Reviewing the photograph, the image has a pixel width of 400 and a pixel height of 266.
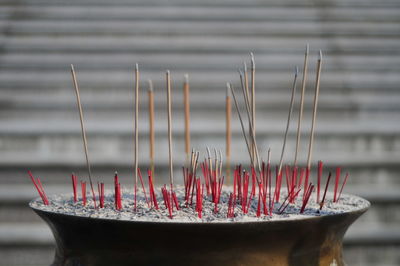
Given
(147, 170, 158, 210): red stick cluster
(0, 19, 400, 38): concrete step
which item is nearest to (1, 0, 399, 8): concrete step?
(0, 19, 400, 38): concrete step

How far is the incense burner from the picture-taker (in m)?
0.95

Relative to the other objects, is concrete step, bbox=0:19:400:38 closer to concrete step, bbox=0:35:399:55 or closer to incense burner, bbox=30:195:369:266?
concrete step, bbox=0:35:399:55

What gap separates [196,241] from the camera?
3.14ft

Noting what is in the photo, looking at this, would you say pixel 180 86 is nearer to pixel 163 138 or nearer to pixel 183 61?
pixel 183 61

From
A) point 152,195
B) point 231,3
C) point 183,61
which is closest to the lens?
point 152,195

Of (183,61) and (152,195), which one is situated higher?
(183,61)

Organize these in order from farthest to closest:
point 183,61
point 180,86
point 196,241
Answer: point 183,61 < point 180,86 < point 196,241

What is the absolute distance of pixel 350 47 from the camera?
10.4 feet

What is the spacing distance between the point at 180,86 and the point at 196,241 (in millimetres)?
1966

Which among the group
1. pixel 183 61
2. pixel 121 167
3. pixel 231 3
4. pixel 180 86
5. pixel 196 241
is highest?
pixel 231 3

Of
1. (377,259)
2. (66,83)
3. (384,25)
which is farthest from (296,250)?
(384,25)

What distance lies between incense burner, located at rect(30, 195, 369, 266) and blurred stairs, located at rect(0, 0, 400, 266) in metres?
1.45

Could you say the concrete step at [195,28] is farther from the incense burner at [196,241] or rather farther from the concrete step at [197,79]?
the incense burner at [196,241]

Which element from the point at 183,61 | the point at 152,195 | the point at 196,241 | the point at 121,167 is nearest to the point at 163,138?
the point at 121,167
